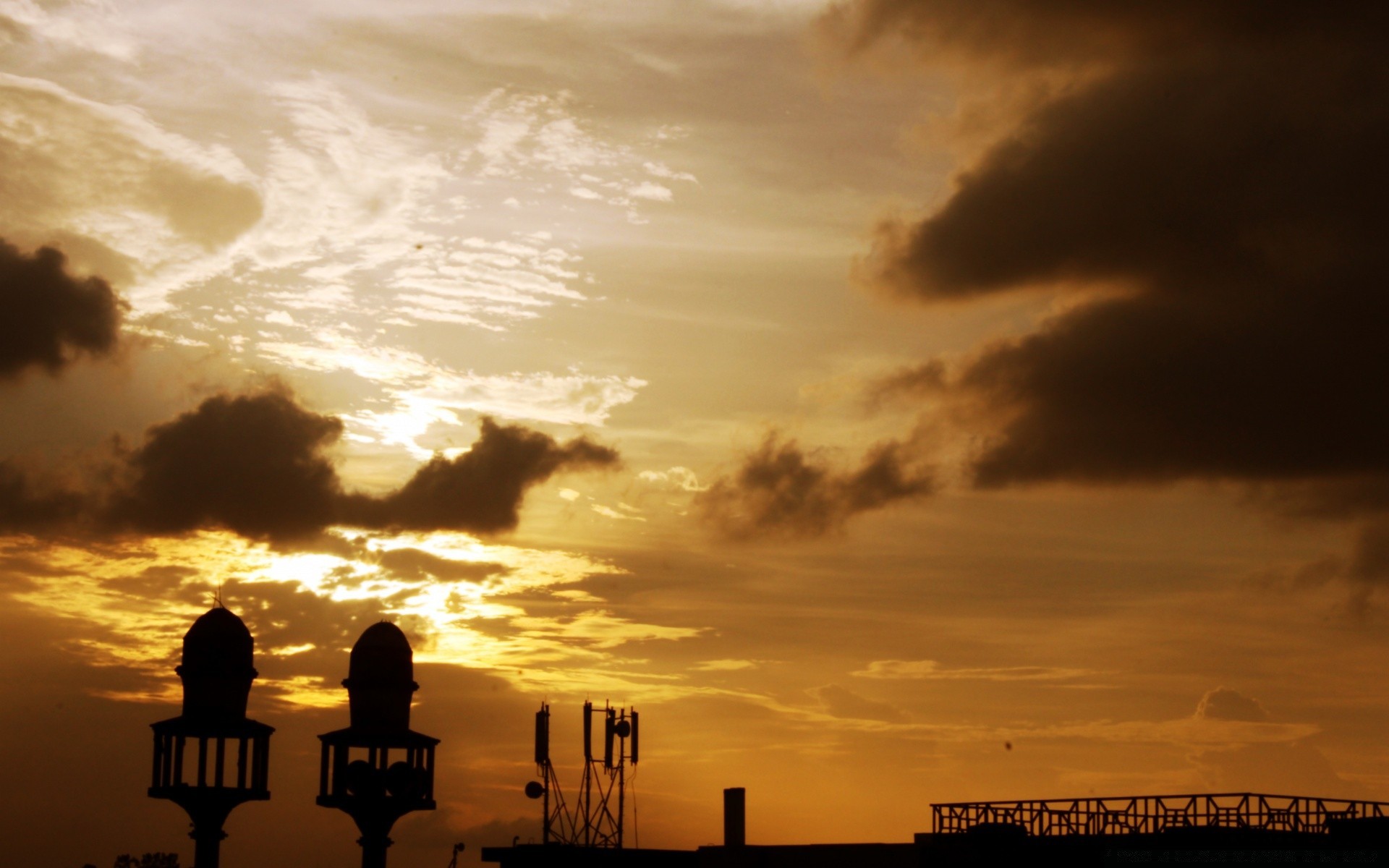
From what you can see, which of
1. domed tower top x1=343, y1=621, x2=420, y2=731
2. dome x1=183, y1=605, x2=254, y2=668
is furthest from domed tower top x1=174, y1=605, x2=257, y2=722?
domed tower top x1=343, y1=621, x2=420, y2=731

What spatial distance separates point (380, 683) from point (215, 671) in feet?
23.1

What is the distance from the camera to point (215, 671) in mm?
63438

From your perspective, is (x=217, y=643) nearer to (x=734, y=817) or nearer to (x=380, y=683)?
(x=380, y=683)

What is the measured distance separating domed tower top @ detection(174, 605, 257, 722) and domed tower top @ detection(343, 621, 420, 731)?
15.5 ft

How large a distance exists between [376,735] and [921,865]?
25.2 meters

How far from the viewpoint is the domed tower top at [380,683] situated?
63.0m

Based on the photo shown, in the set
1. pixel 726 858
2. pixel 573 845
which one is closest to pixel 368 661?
pixel 573 845

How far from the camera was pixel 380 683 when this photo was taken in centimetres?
6325

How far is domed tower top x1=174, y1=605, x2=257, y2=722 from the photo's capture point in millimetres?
63156

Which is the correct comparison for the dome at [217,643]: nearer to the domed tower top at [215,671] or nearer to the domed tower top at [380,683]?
the domed tower top at [215,671]

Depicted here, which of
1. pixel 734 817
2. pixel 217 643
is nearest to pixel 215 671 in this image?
pixel 217 643

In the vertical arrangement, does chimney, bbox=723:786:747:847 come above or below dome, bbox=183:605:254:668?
below

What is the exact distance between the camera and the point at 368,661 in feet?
208

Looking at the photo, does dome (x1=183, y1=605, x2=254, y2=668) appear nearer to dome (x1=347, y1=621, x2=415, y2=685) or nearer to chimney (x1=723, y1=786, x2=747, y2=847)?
dome (x1=347, y1=621, x2=415, y2=685)
